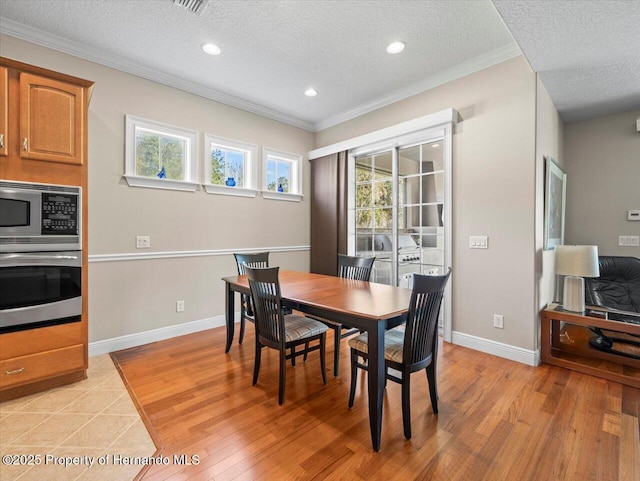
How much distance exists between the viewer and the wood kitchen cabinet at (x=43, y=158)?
2.13 m

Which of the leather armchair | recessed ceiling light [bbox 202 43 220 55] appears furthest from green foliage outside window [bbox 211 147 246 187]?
the leather armchair

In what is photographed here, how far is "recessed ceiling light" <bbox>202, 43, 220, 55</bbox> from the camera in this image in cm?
279

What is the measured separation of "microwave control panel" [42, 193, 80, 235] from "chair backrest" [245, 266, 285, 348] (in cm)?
147

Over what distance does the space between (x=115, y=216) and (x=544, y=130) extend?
4432 millimetres

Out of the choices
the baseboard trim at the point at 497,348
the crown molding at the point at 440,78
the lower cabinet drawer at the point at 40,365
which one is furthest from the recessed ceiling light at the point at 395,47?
the lower cabinet drawer at the point at 40,365

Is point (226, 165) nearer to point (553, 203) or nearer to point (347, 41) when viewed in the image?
point (347, 41)

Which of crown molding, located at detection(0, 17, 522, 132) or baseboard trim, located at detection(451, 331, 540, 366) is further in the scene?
baseboard trim, located at detection(451, 331, 540, 366)

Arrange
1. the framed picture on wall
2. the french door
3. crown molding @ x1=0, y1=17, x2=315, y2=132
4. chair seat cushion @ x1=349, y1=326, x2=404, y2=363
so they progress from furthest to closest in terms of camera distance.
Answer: the french door < the framed picture on wall < crown molding @ x1=0, y1=17, x2=315, y2=132 < chair seat cushion @ x1=349, y1=326, x2=404, y2=363

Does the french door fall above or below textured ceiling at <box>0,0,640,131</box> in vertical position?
below

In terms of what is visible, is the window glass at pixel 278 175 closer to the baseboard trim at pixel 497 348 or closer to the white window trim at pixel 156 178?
the white window trim at pixel 156 178

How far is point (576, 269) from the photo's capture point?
2703mm

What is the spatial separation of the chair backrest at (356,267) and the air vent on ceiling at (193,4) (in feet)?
8.16

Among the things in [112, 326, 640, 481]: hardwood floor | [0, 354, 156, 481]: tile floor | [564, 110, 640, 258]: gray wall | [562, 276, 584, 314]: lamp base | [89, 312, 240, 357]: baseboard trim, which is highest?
[564, 110, 640, 258]: gray wall

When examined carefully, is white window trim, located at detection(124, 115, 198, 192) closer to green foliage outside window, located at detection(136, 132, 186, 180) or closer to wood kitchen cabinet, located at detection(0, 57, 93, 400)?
green foliage outside window, located at detection(136, 132, 186, 180)
